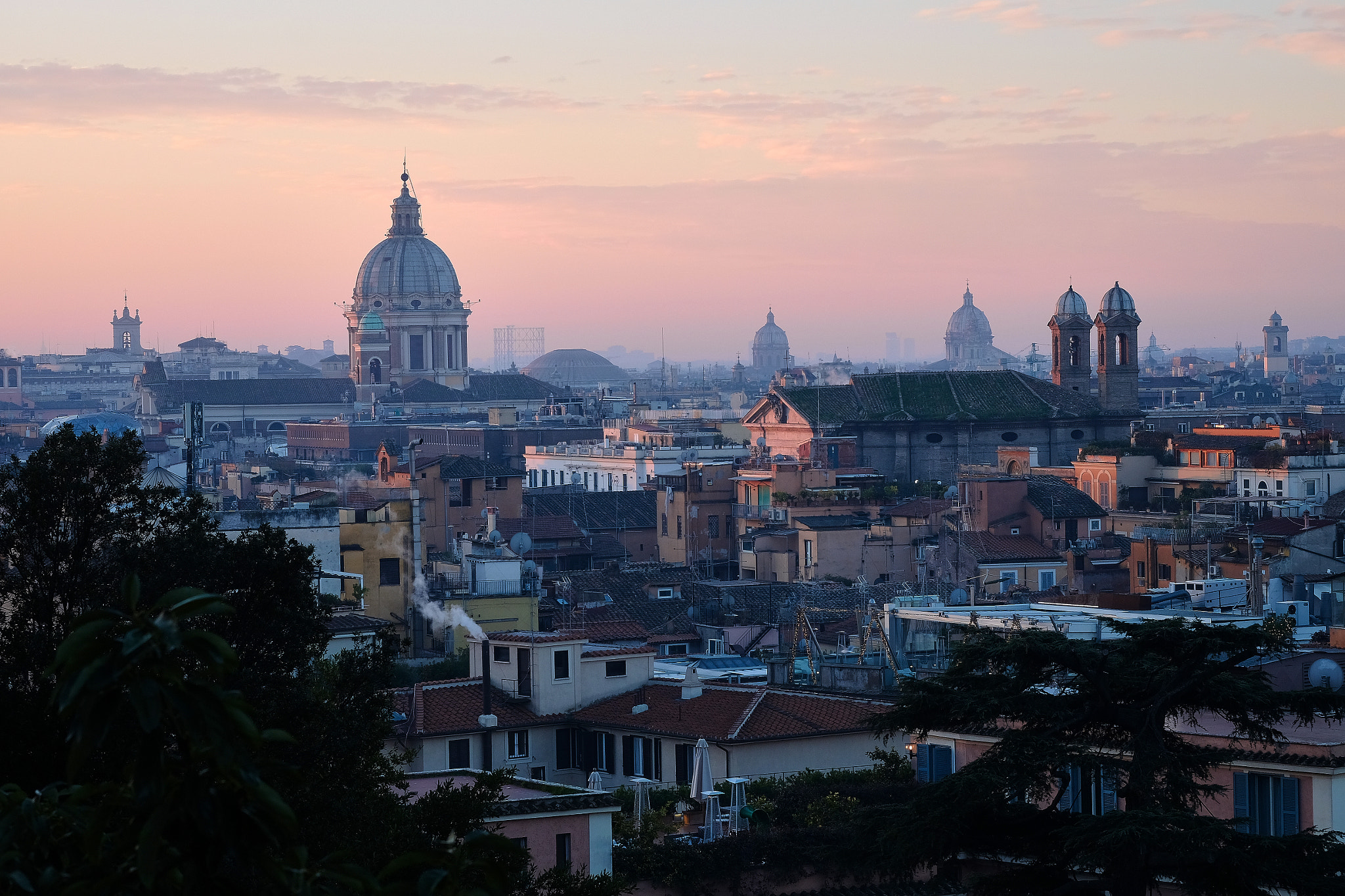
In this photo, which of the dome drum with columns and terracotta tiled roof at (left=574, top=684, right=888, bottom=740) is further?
the dome drum with columns

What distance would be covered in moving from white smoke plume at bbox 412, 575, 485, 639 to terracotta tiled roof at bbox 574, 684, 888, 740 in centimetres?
856

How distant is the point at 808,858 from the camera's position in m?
14.8

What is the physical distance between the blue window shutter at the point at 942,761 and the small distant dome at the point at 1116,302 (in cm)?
5346

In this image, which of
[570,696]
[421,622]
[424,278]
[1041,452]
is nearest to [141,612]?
[570,696]

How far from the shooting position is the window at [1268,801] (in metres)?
13.7

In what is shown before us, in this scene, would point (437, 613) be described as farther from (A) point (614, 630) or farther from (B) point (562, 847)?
(B) point (562, 847)

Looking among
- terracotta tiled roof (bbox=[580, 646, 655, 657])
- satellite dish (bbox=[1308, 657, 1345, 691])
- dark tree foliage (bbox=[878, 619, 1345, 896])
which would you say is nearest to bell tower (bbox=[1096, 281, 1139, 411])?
terracotta tiled roof (bbox=[580, 646, 655, 657])

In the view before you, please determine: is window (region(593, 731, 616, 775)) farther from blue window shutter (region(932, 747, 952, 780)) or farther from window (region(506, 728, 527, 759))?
blue window shutter (region(932, 747, 952, 780))

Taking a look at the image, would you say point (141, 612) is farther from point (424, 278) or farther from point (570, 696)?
point (424, 278)

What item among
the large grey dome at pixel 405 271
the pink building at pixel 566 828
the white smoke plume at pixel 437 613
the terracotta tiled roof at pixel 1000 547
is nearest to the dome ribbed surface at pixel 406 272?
the large grey dome at pixel 405 271

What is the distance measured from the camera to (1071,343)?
231 feet

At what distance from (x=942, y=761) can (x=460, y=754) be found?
5.35 m

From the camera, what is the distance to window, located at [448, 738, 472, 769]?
19656 millimetres

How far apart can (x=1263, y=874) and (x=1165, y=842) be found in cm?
51
